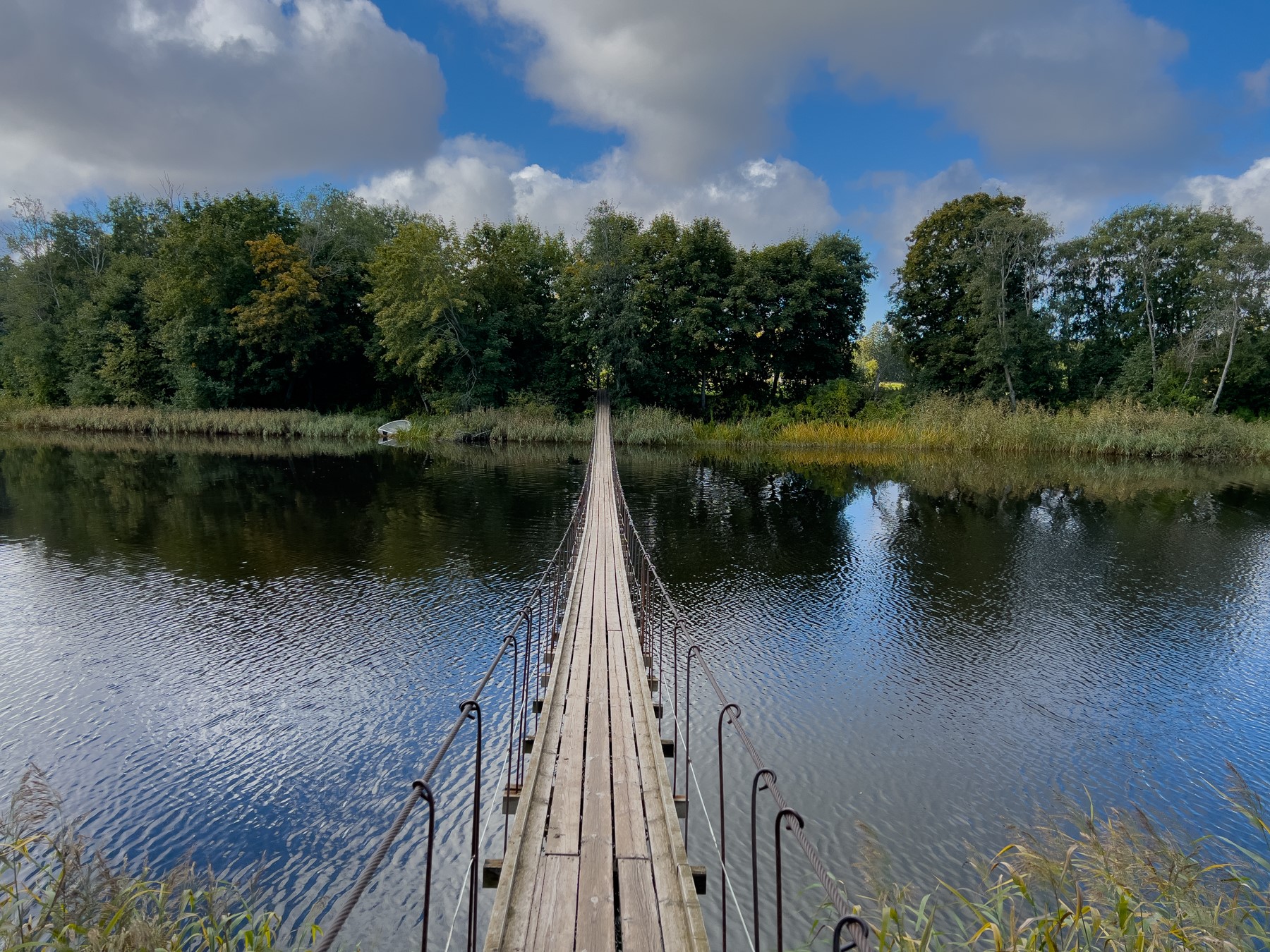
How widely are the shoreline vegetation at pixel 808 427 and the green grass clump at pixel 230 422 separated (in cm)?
5

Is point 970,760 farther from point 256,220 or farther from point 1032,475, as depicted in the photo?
point 256,220

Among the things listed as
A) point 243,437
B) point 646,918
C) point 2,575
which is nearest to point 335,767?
point 646,918

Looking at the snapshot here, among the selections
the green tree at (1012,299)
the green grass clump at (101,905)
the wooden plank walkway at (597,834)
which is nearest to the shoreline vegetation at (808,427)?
the green tree at (1012,299)

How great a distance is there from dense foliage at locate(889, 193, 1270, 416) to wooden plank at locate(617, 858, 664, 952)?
84.4ft

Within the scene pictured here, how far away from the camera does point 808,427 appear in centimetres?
2609

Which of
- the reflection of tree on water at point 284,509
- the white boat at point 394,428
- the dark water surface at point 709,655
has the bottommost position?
the dark water surface at point 709,655

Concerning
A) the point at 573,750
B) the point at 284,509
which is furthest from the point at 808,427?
the point at 573,750

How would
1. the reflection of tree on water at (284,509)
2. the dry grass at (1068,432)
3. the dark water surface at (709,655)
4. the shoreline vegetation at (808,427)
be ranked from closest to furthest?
the dark water surface at (709,655)
the reflection of tree on water at (284,509)
the dry grass at (1068,432)
the shoreline vegetation at (808,427)

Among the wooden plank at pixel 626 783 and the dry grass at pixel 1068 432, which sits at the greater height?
the dry grass at pixel 1068 432

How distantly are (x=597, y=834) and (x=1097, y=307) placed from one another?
3154 cm

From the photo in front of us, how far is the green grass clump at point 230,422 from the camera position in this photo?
28.7 meters

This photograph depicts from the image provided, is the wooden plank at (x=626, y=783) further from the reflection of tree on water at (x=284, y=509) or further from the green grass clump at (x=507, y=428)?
the green grass clump at (x=507, y=428)

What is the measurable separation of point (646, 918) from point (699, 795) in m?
2.03

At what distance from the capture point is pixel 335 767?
4652mm
